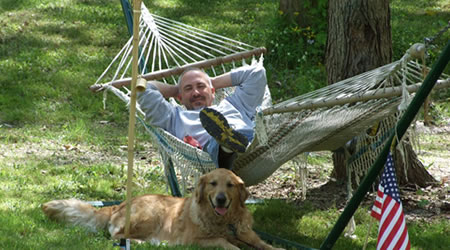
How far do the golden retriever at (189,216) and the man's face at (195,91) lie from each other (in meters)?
0.83

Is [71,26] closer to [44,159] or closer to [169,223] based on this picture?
[44,159]

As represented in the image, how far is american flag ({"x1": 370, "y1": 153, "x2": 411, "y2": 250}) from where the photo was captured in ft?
8.86

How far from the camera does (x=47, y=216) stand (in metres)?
3.74

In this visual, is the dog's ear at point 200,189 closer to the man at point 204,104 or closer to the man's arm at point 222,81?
the man at point 204,104

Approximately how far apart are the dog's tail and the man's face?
1022 mm

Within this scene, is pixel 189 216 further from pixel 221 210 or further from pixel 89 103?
pixel 89 103

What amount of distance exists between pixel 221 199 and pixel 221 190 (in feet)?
0.16

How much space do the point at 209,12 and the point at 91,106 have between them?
3.48 metres

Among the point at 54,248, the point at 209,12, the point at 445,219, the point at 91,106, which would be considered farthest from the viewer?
the point at 209,12

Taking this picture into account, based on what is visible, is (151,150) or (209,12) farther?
(209,12)

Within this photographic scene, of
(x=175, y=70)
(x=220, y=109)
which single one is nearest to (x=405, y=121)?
(x=220, y=109)

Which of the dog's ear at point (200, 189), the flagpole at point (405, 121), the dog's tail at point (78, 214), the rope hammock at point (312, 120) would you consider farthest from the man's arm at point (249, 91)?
the flagpole at point (405, 121)

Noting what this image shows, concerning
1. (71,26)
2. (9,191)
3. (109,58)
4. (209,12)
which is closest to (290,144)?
(9,191)

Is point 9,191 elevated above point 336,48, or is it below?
below
